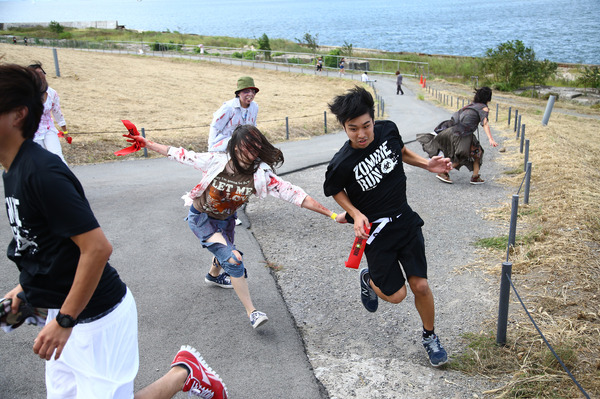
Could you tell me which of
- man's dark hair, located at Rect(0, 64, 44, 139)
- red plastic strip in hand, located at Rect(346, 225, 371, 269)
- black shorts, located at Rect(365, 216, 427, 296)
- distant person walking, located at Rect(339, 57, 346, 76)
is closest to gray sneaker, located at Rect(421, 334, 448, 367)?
black shorts, located at Rect(365, 216, 427, 296)

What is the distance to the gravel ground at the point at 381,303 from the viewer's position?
382 cm

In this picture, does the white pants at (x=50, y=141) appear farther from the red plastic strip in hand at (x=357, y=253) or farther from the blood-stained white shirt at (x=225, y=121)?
the red plastic strip in hand at (x=357, y=253)

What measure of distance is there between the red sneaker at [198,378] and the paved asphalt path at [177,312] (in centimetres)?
53

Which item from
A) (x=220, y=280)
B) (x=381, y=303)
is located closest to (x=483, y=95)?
(x=381, y=303)

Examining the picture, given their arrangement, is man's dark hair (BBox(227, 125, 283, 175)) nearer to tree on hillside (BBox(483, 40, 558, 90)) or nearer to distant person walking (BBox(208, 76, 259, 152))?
distant person walking (BBox(208, 76, 259, 152))

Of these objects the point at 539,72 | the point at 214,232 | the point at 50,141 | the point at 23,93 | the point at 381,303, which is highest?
the point at 23,93

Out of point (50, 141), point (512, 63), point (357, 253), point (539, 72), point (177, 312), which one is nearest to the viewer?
point (357, 253)

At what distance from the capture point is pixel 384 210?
13.1 feet

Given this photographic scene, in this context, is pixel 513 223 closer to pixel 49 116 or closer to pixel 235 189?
pixel 235 189

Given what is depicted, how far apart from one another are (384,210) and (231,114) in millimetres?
3882

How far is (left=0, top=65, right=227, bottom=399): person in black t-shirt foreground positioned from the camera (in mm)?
2191

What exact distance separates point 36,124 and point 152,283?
11.4 ft

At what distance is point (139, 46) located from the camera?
197 feet

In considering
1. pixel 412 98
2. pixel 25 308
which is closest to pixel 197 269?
pixel 25 308
